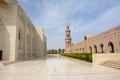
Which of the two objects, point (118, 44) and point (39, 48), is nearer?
point (118, 44)

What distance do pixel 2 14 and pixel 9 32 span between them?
2142mm

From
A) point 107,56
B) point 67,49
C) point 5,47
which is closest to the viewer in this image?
point 107,56

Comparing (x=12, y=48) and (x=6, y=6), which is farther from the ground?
(x=6, y=6)

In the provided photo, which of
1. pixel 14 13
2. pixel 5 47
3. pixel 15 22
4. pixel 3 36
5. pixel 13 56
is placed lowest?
pixel 13 56

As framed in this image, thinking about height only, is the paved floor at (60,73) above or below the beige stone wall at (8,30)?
below

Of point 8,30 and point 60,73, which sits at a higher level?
point 8,30

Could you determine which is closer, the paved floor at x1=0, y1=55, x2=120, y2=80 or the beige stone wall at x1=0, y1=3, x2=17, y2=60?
the paved floor at x1=0, y1=55, x2=120, y2=80

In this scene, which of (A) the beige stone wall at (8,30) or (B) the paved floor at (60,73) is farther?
(A) the beige stone wall at (8,30)

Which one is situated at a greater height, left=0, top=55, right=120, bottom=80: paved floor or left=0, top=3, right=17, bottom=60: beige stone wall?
left=0, top=3, right=17, bottom=60: beige stone wall

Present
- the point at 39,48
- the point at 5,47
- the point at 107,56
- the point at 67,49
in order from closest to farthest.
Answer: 1. the point at 107,56
2. the point at 5,47
3. the point at 39,48
4. the point at 67,49

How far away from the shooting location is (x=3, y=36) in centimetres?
1552

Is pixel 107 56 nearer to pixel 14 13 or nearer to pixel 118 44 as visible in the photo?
pixel 118 44

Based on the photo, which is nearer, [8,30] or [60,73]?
[60,73]

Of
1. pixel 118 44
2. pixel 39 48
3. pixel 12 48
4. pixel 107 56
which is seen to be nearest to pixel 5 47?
pixel 12 48
